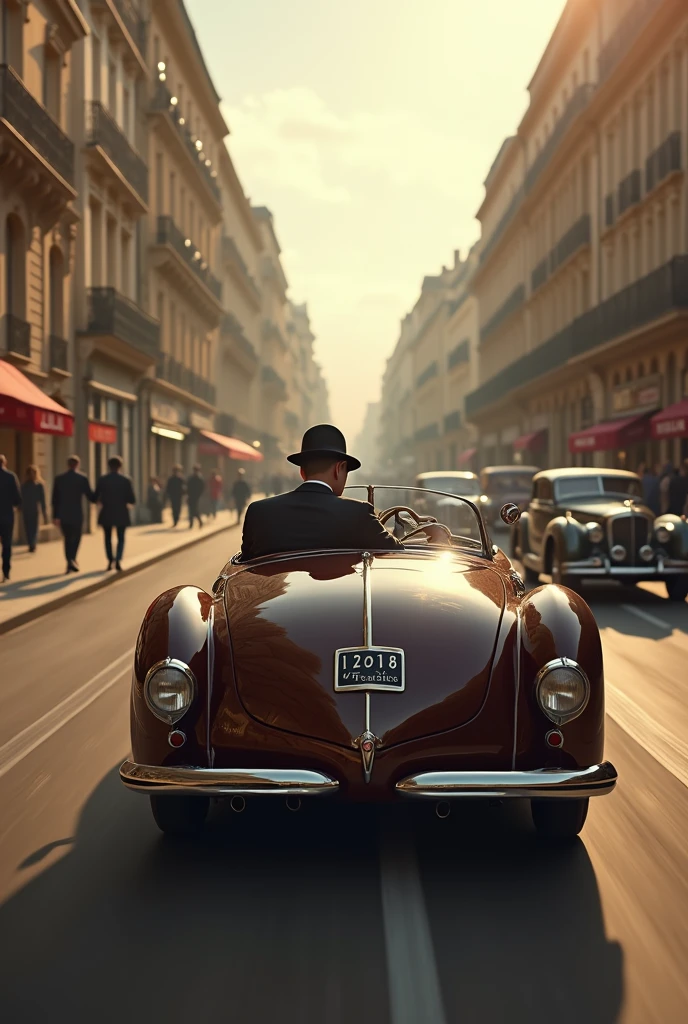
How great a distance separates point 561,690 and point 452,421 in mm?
82683

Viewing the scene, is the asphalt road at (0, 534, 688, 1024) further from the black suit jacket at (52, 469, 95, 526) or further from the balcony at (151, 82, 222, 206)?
the balcony at (151, 82, 222, 206)

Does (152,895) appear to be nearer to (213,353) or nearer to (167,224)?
(167,224)

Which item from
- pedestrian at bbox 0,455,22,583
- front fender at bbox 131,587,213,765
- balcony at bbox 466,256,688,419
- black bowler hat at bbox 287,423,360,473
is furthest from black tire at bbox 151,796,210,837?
balcony at bbox 466,256,688,419

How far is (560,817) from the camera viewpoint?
438 cm

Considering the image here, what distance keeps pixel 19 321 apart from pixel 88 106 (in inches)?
348

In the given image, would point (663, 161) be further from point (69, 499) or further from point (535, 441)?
point (69, 499)

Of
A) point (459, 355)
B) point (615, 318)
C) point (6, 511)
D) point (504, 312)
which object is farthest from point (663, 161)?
point (459, 355)

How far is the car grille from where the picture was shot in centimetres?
1386

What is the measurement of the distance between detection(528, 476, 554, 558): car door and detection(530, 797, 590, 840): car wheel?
10984mm

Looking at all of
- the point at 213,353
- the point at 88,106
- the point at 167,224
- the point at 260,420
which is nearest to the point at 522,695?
the point at 88,106

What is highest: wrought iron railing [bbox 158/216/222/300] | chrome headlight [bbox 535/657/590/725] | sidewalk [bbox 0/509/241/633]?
wrought iron railing [bbox 158/216/222/300]

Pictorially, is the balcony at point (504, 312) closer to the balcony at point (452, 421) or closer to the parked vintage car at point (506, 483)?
the balcony at point (452, 421)

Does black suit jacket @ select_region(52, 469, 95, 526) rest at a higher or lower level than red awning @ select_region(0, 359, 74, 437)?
lower

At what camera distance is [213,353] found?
184 ft
